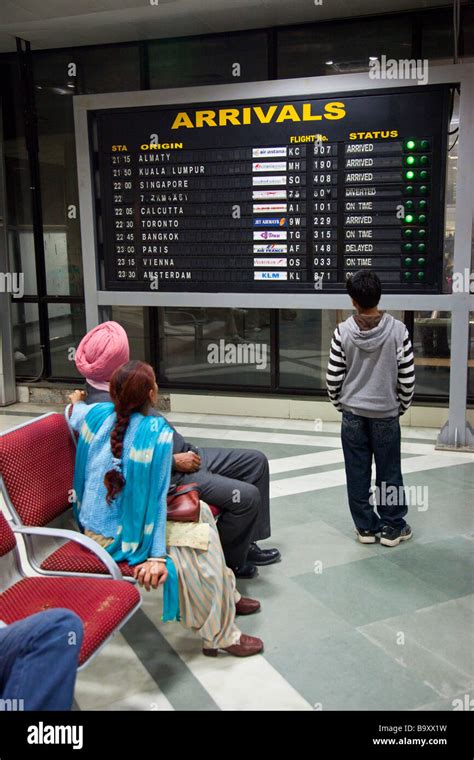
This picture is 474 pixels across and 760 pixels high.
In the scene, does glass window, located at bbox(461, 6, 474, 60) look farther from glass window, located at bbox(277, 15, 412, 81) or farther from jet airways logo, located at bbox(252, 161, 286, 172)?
jet airways logo, located at bbox(252, 161, 286, 172)

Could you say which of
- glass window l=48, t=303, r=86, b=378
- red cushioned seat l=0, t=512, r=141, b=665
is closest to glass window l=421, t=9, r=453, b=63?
glass window l=48, t=303, r=86, b=378

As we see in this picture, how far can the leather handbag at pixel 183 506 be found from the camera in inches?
108

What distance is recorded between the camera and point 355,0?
5.61 m

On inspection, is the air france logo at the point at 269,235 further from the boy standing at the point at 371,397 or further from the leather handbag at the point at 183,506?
the leather handbag at the point at 183,506

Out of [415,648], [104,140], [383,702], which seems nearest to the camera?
[383,702]

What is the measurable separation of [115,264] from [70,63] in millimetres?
2474

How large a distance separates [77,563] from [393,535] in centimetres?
191

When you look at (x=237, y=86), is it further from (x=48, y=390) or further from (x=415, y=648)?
(x=415, y=648)

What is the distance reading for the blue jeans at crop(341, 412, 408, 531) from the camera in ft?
12.1

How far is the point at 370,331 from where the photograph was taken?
11.7 feet

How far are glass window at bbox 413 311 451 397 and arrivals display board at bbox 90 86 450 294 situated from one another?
130cm

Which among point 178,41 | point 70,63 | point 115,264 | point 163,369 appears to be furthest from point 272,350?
point 70,63

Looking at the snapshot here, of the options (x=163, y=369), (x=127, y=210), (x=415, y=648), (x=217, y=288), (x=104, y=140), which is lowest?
(x=415, y=648)

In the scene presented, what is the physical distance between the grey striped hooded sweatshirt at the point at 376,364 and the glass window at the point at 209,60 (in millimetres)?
3792
